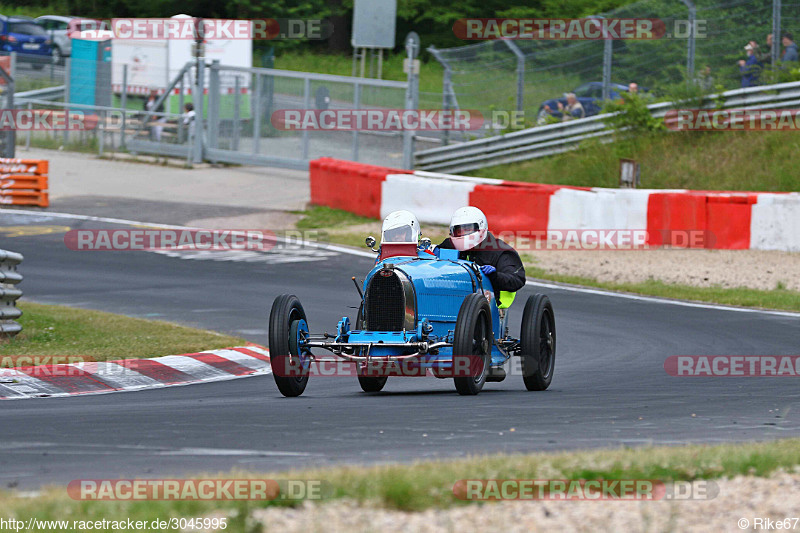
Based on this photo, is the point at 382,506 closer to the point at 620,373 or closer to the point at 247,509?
the point at 247,509

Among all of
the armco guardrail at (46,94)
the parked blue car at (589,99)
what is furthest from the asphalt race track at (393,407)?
the armco guardrail at (46,94)

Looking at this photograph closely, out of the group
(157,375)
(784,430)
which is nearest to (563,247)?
(157,375)

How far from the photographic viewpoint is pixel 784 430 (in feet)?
24.3

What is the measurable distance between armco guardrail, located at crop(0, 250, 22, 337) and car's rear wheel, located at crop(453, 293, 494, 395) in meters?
4.28

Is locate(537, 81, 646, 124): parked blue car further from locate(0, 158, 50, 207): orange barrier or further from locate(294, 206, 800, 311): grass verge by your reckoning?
locate(0, 158, 50, 207): orange barrier

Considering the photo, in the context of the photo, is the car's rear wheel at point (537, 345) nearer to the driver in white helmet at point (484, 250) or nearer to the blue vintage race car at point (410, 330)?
the blue vintage race car at point (410, 330)

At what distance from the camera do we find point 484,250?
995 cm

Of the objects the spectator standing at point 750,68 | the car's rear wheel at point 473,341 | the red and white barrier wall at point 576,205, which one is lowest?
the car's rear wheel at point 473,341

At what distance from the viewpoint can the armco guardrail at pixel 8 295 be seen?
1070 centimetres

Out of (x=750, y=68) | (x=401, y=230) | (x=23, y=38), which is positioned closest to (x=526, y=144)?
(x=750, y=68)

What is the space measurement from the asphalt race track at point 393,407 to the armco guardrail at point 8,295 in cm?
202

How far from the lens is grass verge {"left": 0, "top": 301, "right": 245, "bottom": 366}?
10516 millimetres

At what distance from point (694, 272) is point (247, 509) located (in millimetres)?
12555

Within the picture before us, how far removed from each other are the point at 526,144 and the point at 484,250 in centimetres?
1436
